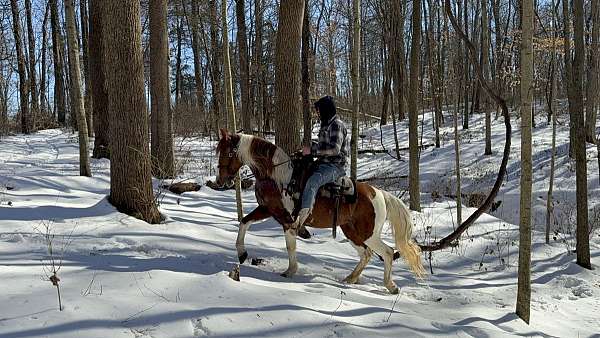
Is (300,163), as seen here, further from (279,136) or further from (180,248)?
(279,136)

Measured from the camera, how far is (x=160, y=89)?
13.0m

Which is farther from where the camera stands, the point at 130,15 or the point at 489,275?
the point at 489,275

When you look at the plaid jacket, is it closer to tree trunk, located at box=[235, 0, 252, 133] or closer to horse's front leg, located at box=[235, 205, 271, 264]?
horse's front leg, located at box=[235, 205, 271, 264]

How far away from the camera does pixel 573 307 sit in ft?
22.9

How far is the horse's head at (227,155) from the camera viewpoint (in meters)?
5.80

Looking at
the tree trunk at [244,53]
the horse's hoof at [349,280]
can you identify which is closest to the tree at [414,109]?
the horse's hoof at [349,280]

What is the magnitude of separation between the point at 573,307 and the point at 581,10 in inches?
214

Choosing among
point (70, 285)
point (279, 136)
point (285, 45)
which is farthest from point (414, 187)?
point (70, 285)

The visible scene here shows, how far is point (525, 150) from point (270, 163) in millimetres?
2977

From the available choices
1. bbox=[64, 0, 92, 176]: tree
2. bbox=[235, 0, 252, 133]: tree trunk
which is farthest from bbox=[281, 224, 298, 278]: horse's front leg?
bbox=[235, 0, 252, 133]: tree trunk

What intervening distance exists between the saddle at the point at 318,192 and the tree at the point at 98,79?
9960 mm

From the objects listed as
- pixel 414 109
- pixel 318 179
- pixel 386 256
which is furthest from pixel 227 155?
pixel 414 109

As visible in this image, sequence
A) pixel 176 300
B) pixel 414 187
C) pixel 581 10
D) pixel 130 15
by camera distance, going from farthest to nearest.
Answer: pixel 414 187, pixel 581 10, pixel 130 15, pixel 176 300

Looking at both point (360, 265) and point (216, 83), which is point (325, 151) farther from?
point (216, 83)
